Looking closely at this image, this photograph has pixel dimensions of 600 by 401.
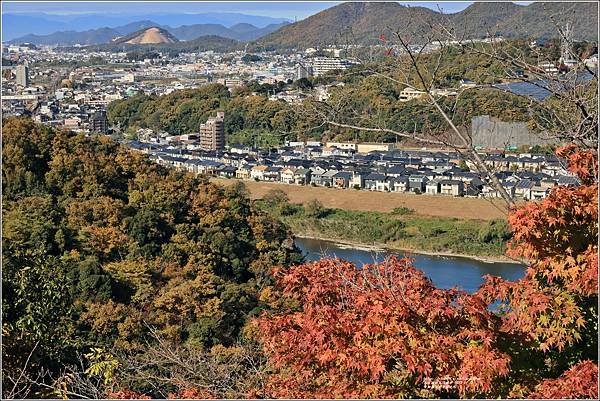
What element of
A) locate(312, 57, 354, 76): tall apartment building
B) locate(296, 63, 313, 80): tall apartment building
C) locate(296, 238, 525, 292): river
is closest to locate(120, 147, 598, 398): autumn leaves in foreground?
Result: locate(312, 57, 354, 76): tall apartment building

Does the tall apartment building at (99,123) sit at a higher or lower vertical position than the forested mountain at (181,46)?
lower

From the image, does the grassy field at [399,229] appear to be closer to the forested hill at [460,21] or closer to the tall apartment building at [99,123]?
the forested hill at [460,21]

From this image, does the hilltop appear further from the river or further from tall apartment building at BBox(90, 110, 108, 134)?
the river

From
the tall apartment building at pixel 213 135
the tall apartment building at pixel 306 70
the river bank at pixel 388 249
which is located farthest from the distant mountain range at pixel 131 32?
the river bank at pixel 388 249

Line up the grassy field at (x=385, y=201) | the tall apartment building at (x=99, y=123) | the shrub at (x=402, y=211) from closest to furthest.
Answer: the grassy field at (x=385, y=201) → the shrub at (x=402, y=211) → the tall apartment building at (x=99, y=123)

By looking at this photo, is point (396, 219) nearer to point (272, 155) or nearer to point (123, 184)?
point (123, 184)

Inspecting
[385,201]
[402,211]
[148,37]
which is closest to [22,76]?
[385,201]

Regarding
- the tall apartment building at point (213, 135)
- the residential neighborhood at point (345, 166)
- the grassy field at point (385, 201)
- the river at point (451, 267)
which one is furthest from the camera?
the tall apartment building at point (213, 135)
